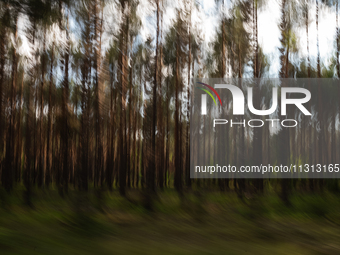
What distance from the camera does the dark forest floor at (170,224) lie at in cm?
316

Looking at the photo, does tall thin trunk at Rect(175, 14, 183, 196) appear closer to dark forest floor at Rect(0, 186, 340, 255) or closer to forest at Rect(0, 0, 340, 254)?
forest at Rect(0, 0, 340, 254)

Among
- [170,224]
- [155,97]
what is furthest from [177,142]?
[170,224]

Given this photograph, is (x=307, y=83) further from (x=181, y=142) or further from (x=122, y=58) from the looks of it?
(x=122, y=58)

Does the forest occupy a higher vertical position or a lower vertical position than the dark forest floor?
higher

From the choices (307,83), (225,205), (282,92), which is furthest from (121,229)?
(307,83)

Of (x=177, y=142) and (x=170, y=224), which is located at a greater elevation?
(x=177, y=142)

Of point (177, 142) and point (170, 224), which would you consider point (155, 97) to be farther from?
point (170, 224)

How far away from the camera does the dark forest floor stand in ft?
10.4

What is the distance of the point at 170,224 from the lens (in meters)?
4.12

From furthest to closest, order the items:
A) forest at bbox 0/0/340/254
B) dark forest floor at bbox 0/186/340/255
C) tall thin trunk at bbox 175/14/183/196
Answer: tall thin trunk at bbox 175/14/183/196 → forest at bbox 0/0/340/254 → dark forest floor at bbox 0/186/340/255

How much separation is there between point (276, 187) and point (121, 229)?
2.81m

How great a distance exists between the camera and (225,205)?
15.2 ft

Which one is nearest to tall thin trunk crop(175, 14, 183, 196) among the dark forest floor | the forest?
the forest

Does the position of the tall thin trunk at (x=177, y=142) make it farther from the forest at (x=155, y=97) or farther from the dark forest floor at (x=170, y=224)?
the dark forest floor at (x=170, y=224)
